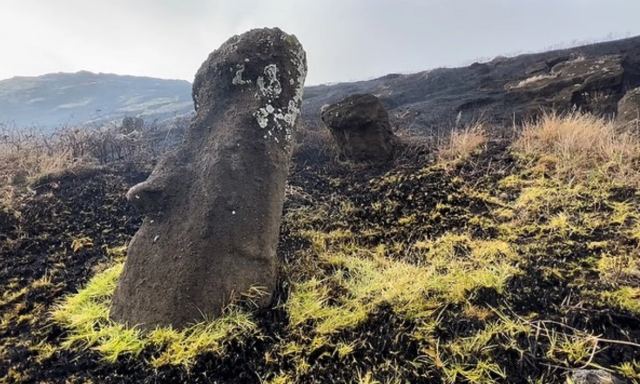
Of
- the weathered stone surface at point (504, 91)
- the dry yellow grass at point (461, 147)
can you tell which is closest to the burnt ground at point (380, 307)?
the dry yellow grass at point (461, 147)

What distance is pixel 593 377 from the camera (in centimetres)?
166

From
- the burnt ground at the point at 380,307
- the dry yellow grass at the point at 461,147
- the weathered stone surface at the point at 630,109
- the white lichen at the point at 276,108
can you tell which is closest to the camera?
the burnt ground at the point at 380,307

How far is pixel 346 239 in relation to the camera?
3734mm

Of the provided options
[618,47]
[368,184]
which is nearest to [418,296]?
[368,184]

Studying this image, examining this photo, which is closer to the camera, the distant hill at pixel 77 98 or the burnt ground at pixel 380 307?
the burnt ground at pixel 380 307

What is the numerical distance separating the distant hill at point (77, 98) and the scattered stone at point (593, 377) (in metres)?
28.5

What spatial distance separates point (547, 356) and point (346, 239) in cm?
204

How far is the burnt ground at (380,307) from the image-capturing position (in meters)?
1.99

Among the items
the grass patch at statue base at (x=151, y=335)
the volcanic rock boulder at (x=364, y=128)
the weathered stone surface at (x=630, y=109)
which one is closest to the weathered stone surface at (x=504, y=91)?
the weathered stone surface at (x=630, y=109)

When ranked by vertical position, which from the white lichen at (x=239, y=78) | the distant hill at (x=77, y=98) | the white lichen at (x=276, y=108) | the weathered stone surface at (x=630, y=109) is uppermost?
the distant hill at (x=77, y=98)

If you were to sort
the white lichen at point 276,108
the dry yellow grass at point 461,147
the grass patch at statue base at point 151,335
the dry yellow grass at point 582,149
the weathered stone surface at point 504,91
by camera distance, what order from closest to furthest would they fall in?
the grass patch at statue base at point 151,335 < the white lichen at point 276,108 < the dry yellow grass at point 582,149 < the dry yellow grass at point 461,147 < the weathered stone surface at point 504,91

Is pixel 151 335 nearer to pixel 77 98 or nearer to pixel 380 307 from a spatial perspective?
pixel 380 307

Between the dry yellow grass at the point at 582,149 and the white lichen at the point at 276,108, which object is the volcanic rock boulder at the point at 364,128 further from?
the white lichen at the point at 276,108

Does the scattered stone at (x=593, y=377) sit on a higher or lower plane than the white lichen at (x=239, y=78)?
lower
